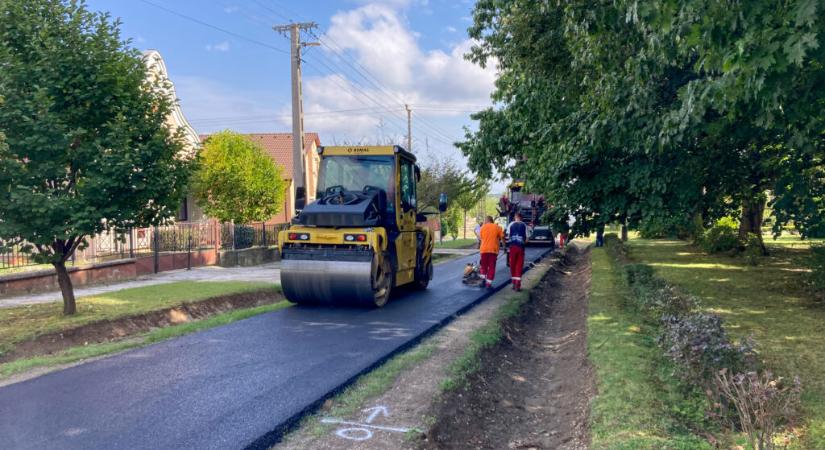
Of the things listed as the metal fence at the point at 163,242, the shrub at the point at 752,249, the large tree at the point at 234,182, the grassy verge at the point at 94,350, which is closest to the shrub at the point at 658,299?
the grassy verge at the point at 94,350

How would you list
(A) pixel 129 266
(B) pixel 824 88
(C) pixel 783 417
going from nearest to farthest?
(C) pixel 783 417 → (B) pixel 824 88 → (A) pixel 129 266

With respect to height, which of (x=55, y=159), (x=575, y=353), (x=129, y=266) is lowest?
(x=575, y=353)

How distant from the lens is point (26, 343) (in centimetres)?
855

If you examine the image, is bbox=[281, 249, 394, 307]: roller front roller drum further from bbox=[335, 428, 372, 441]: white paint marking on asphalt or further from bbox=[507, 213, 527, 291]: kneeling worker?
bbox=[335, 428, 372, 441]: white paint marking on asphalt

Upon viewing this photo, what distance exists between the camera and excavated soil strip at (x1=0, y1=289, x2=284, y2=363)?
8609 mm

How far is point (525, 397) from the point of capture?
6.98 m

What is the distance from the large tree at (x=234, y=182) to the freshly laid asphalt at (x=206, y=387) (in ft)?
52.5

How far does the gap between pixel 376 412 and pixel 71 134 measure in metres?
6.63

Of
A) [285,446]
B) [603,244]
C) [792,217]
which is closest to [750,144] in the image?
[792,217]

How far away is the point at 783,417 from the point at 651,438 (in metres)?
1.20

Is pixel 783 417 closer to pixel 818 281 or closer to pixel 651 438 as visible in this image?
pixel 651 438

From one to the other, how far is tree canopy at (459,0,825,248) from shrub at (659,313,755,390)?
85.0 inches

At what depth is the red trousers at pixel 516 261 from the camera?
1362 centimetres

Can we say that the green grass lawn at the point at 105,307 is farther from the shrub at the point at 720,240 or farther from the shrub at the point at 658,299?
the shrub at the point at 720,240
